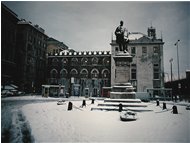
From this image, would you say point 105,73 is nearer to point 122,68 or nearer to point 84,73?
point 84,73

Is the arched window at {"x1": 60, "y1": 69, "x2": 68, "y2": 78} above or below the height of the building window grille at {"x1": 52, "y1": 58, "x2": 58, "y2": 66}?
below

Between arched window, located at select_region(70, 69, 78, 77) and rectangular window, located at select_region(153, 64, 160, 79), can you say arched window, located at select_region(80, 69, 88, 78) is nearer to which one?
arched window, located at select_region(70, 69, 78, 77)

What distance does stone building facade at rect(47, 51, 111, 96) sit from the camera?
35.3 meters

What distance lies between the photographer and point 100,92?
35.0 metres

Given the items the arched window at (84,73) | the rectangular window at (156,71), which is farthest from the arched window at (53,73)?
the rectangular window at (156,71)

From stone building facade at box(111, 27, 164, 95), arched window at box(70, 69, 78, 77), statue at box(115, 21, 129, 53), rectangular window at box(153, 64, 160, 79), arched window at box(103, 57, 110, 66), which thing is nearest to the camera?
statue at box(115, 21, 129, 53)

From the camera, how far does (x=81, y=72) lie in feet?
119

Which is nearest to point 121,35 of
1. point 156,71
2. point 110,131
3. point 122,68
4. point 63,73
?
point 122,68

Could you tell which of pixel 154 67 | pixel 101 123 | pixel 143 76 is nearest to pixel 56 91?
pixel 143 76

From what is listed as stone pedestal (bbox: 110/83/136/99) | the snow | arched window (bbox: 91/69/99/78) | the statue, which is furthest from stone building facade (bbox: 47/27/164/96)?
the snow

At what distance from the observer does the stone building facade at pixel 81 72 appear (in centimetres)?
3531

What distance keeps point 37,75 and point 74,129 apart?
3136cm

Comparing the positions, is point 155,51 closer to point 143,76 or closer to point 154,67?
point 154,67

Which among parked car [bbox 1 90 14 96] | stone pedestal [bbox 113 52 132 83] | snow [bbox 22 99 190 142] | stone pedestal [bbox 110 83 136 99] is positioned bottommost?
snow [bbox 22 99 190 142]
